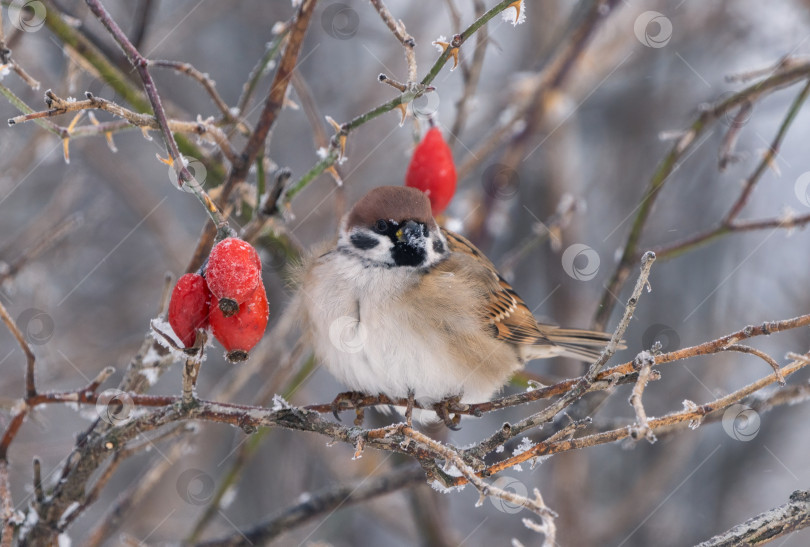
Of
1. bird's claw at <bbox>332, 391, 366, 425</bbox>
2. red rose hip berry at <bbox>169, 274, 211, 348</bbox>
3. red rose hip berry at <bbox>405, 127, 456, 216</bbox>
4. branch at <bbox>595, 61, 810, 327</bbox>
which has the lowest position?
red rose hip berry at <bbox>169, 274, 211, 348</bbox>

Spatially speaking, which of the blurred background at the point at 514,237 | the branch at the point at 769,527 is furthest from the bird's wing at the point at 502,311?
the branch at the point at 769,527

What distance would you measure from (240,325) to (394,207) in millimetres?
1103

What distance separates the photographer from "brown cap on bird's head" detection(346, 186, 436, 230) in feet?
8.07

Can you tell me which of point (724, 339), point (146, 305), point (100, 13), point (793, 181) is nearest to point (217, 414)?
point (100, 13)

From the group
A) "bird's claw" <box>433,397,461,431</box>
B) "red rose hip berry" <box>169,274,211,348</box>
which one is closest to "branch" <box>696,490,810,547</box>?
"bird's claw" <box>433,397,461,431</box>

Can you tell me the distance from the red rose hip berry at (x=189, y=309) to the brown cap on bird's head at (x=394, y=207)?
3.26 ft

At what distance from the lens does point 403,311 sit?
259cm

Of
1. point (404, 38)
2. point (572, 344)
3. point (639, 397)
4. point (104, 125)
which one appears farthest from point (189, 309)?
point (572, 344)

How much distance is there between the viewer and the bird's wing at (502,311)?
293 cm

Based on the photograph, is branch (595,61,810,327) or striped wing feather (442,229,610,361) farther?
striped wing feather (442,229,610,361)

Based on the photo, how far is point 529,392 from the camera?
1.62 m

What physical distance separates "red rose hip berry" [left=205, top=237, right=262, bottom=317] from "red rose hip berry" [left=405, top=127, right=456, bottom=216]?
40.9 inches

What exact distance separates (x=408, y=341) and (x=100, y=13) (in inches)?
53.8

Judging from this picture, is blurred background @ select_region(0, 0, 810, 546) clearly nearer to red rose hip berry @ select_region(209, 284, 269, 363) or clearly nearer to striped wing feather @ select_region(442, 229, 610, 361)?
striped wing feather @ select_region(442, 229, 610, 361)
